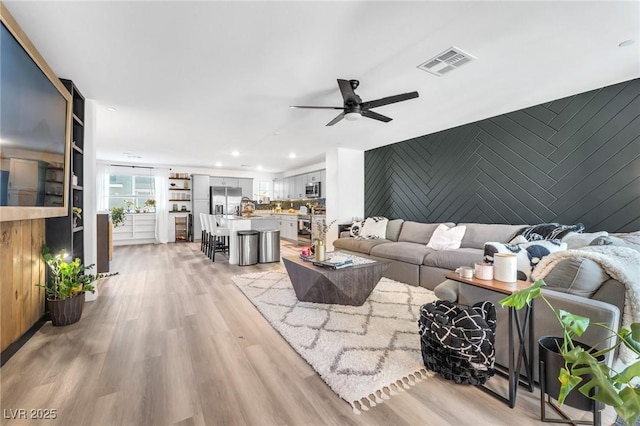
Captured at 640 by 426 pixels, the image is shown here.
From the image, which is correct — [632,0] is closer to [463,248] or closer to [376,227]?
[463,248]

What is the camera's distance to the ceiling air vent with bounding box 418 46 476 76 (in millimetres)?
2262

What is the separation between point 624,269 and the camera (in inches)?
56.1

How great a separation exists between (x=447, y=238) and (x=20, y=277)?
4.58m

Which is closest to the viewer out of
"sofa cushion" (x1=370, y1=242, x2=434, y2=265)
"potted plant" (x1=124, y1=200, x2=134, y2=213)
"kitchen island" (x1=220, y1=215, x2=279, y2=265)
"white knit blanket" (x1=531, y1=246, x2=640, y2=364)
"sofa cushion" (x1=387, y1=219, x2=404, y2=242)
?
"white knit blanket" (x1=531, y1=246, x2=640, y2=364)

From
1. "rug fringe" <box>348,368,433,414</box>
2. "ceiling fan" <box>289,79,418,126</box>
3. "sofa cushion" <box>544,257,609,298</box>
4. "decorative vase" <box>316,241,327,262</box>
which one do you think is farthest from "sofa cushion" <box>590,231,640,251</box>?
"decorative vase" <box>316,241,327,262</box>

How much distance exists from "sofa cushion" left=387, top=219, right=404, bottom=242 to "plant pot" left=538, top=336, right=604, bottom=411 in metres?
3.45

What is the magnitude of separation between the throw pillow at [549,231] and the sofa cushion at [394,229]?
1.97 metres

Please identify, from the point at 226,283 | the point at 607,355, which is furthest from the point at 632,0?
the point at 226,283

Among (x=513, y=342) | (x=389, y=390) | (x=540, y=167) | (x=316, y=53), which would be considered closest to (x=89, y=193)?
(x=316, y=53)

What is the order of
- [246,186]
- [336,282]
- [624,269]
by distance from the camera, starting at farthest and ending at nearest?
[246,186] < [336,282] < [624,269]

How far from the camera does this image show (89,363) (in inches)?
74.0

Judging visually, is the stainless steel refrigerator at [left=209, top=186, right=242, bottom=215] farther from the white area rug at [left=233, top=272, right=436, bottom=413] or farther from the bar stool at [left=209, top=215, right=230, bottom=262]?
the white area rug at [left=233, top=272, right=436, bottom=413]

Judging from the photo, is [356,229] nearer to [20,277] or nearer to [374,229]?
[374,229]

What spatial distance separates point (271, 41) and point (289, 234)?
21.3ft
